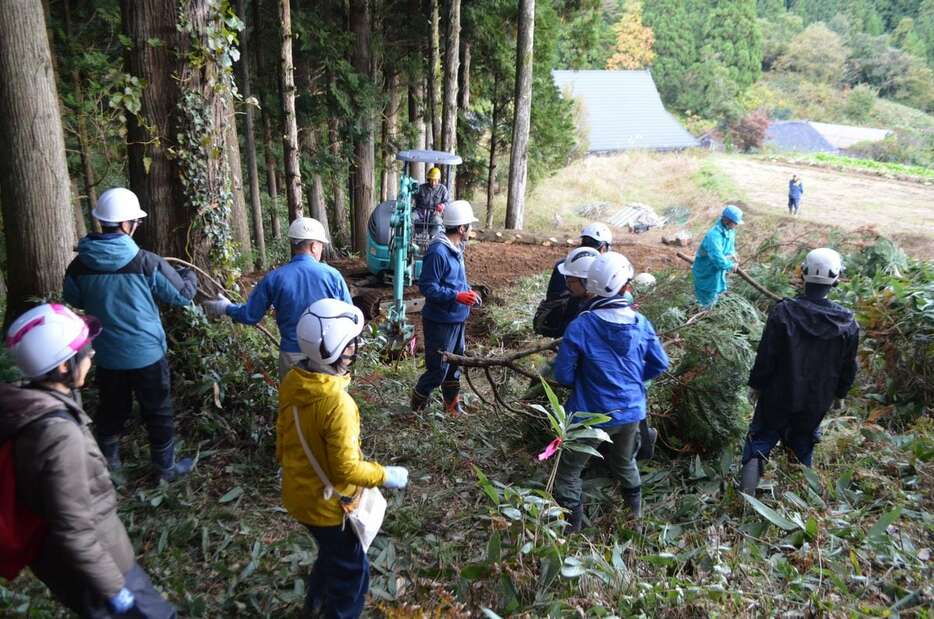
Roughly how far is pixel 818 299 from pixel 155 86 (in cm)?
515

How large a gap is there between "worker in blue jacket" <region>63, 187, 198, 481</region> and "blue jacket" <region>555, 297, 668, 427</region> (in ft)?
A: 8.70

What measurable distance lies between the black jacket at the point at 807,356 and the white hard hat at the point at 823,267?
0.53 ft

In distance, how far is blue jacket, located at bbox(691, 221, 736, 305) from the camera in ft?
24.3

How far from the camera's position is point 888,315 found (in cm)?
638

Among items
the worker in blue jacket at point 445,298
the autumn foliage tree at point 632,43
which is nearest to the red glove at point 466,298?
the worker in blue jacket at point 445,298

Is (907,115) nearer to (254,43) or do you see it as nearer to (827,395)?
(254,43)

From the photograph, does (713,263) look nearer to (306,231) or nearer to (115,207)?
(306,231)

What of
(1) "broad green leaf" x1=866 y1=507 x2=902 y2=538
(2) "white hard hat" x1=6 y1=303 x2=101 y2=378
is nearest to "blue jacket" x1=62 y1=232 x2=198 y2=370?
(2) "white hard hat" x1=6 y1=303 x2=101 y2=378

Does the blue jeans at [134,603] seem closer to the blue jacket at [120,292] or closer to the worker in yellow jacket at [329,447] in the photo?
the worker in yellow jacket at [329,447]

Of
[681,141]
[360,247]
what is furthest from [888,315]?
[681,141]

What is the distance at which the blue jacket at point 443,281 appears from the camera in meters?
5.41

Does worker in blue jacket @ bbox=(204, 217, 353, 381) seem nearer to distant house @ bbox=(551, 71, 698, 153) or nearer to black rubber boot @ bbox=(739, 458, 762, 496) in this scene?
black rubber boot @ bbox=(739, 458, 762, 496)

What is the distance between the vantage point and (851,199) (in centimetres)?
2192

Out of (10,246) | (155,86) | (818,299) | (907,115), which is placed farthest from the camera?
(907,115)
